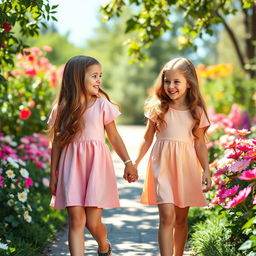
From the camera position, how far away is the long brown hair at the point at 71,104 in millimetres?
3740

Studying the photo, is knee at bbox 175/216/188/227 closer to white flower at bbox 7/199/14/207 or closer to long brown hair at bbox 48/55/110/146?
long brown hair at bbox 48/55/110/146

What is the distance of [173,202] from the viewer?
12.5 ft

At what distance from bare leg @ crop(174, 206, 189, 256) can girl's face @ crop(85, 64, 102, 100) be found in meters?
1.03

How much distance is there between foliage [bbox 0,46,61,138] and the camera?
7.80m

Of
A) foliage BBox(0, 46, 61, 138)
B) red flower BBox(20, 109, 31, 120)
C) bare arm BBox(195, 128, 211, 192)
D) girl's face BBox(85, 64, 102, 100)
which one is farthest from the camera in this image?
foliage BBox(0, 46, 61, 138)

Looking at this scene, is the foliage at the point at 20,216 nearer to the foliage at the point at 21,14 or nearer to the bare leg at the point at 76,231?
the bare leg at the point at 76,231

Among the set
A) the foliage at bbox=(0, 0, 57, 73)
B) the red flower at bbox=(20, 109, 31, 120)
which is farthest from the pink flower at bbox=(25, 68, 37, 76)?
the foliage at bbox=(0, 0, 57, 73)

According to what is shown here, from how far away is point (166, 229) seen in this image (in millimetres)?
3717

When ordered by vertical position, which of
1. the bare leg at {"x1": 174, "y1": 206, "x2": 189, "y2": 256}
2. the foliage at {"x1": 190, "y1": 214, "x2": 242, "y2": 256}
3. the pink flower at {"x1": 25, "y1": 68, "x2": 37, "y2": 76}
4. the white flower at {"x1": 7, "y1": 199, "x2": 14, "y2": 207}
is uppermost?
the pink flower at {"x1": 25, "y1": 68, "x2": 37, "y2": 76}

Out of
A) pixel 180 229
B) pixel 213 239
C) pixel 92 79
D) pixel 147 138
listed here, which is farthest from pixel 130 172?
pixel 213 239

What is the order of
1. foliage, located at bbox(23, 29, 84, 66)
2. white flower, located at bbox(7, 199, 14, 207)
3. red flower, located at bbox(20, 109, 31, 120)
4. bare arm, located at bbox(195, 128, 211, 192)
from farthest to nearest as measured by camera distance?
foliage, located at bbox(23, 29, 84, 66)
red flower, located at bbox(20, 109, 31, 120)
white flower, located at bbox(7, 199, 14, 207)
bare arm, located at bbox(195, 128, 211, 192)

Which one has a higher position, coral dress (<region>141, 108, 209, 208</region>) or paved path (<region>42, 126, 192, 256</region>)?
coral dress (<region>141, 108, 209, 208</region>)

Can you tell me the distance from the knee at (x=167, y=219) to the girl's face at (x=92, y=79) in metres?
0.95

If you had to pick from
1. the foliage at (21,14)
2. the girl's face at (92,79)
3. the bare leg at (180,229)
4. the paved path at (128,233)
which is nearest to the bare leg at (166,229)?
the bare leg at (180,229)
